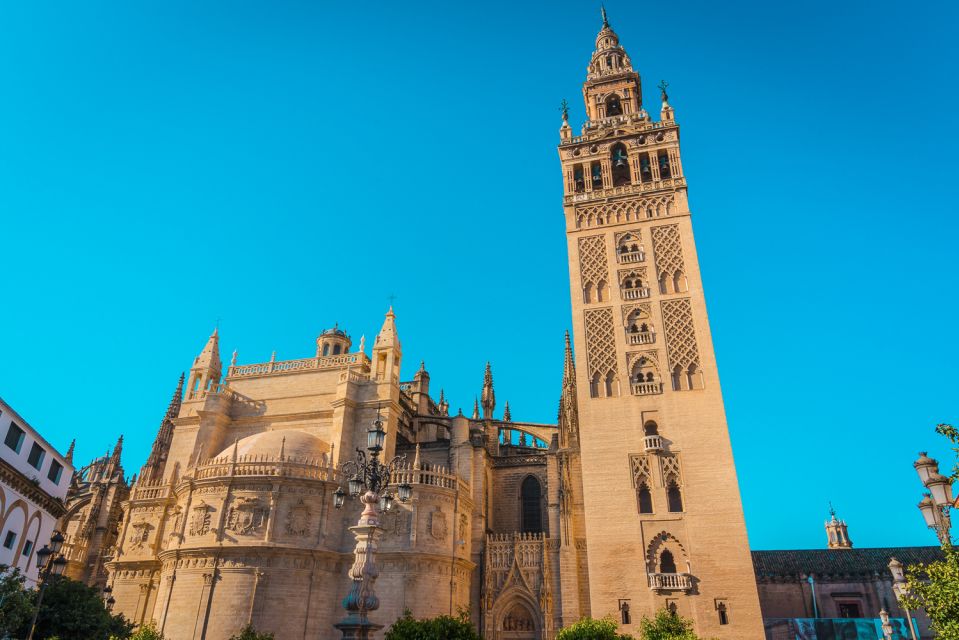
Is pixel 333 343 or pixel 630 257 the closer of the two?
pixel 630 257

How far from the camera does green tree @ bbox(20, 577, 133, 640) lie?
2184 cm

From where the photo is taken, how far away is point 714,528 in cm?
2864

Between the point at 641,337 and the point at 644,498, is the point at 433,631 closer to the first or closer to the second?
the point at 644,498

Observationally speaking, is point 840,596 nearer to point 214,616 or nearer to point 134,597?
point 214,616

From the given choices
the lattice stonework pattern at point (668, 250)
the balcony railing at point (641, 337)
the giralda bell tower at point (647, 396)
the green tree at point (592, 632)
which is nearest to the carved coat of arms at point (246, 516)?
the green tree at point (592, 632)

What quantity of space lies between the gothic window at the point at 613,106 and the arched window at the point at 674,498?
84.6 feet

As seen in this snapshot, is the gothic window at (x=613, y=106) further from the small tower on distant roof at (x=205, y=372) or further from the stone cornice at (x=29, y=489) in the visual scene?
the stone cornice at (x=29, y=489)

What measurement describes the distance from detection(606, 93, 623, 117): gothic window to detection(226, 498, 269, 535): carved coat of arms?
109 ft

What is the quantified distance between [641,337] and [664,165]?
11724 mm

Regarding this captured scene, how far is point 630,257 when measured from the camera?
119 feet

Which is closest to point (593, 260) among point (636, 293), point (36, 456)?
point (636, 293)

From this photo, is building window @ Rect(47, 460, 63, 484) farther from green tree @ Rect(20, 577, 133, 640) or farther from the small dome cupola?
the small dome cupola

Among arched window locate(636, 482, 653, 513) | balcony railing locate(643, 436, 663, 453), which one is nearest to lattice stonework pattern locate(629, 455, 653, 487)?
arched window locate(636, 482, 653, 513)

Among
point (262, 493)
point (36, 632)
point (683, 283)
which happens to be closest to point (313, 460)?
point (262, 493)
